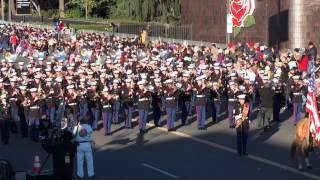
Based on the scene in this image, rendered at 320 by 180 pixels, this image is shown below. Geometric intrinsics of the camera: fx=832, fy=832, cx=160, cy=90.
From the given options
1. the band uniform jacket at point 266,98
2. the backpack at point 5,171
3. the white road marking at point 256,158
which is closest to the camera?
the backpack at point 5,171

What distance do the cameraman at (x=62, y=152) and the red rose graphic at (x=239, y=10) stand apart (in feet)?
82.0

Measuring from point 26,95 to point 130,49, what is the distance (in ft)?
48.6

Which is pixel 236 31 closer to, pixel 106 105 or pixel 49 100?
pixel 49 100

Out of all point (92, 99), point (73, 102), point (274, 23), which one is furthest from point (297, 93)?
point (274, 23)

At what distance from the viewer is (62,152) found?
1736 centimetres

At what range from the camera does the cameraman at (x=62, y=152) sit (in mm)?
17062

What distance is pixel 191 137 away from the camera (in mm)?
25109

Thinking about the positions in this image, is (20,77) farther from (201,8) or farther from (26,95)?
(201,8)

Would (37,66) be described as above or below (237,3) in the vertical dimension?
below

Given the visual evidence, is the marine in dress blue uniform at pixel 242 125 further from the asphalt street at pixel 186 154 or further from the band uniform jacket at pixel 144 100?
the band uniform jacket at pixel 144 100

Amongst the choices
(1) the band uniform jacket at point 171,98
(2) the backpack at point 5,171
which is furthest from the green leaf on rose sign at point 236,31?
(2) the backpack at point 5,171

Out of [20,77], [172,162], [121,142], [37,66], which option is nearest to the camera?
[172,162]

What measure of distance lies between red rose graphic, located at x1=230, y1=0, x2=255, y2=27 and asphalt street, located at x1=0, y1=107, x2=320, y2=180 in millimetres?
14931

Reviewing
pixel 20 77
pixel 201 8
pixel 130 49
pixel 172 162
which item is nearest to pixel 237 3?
pixel 130 49
